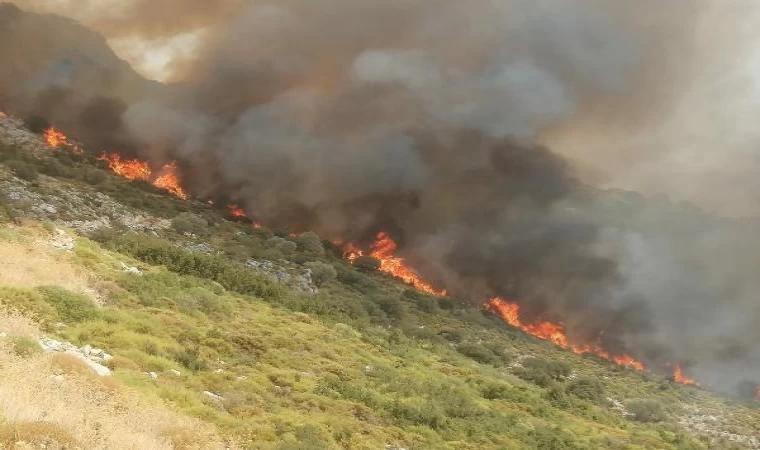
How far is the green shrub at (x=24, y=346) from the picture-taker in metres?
17.0

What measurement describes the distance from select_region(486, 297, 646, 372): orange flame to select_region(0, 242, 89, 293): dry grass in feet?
207

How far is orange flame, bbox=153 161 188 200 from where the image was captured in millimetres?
100619

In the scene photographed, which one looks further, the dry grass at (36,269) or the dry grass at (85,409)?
the dry grass at (36,269)

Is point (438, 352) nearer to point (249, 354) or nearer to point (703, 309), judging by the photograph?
point (249, 354)

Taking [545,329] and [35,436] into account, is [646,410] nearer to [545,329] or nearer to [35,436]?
[35,436]

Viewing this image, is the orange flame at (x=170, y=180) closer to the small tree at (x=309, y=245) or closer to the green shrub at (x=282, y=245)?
the small tree at (x=309, y=245)

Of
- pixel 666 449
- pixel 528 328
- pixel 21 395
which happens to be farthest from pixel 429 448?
pixel 528 328

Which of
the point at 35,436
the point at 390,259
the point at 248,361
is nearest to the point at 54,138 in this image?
the point at 390,259

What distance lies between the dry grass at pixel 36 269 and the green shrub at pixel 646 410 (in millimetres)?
37532

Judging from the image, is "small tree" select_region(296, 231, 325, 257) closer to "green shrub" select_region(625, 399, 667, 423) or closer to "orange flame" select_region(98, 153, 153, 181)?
"orange flame" select_region(98, 153, 153, 181)

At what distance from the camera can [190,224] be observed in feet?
219

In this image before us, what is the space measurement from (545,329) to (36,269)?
73579 mm

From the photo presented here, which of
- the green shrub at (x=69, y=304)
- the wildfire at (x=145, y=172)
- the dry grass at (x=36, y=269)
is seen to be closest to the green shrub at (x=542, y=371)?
the dry grass at (x=36, y=269)

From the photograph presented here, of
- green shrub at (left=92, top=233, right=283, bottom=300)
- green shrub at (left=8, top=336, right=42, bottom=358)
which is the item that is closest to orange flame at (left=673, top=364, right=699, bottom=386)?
green shrub at (left=92, top=233, right=283, bottom=300)
